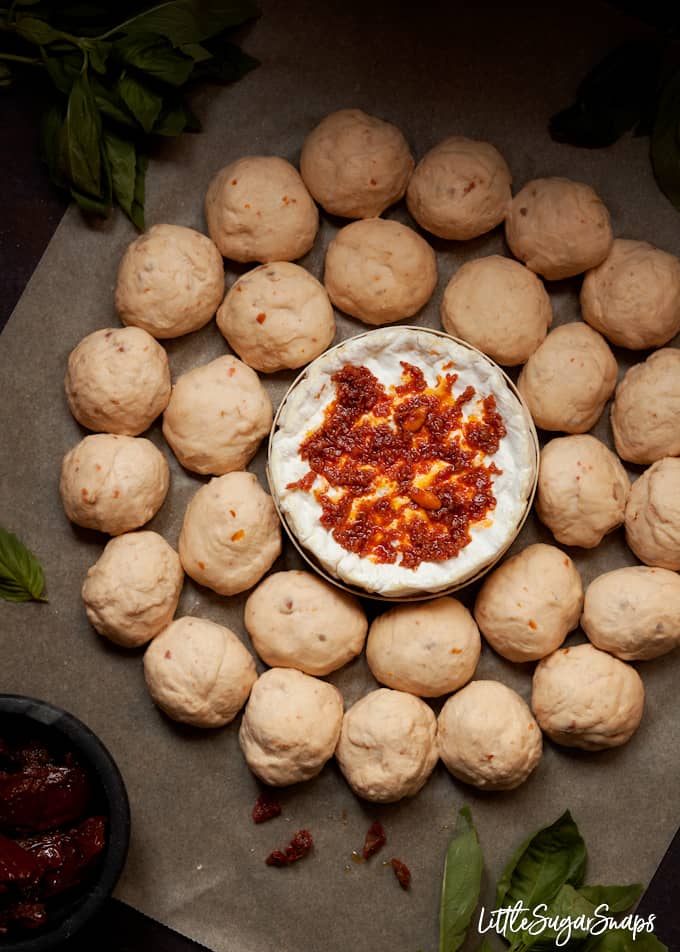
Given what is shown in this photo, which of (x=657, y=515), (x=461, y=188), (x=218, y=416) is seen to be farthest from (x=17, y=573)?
(x=657, y=515)

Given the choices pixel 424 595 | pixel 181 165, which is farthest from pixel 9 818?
pixel 181 165

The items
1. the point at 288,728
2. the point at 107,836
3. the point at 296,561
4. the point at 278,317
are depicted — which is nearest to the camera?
the point at 107,836

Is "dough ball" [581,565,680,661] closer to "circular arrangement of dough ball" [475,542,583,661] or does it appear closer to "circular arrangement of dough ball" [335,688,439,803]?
"circular arrangement of dough ball" [475,542,583,661]

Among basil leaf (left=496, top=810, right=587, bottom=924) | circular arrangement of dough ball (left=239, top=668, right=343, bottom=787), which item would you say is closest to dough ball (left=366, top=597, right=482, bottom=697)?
circular arrangement of dough ball (left=239, top=668, right=343, bottom=787)

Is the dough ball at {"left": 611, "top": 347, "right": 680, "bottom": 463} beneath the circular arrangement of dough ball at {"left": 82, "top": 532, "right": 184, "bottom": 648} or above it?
above

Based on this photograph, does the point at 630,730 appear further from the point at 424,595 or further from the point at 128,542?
the point at 128,542

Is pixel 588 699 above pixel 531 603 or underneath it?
underneath

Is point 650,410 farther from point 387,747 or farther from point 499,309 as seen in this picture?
point 387,747
